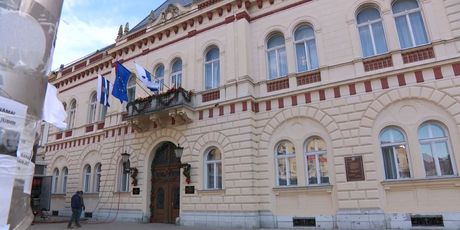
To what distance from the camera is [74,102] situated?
23578 mm

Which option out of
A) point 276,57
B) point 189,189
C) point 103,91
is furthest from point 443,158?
point 103,91

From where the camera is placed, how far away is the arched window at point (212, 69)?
1595cm

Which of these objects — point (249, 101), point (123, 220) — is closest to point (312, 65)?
point (249, 101)

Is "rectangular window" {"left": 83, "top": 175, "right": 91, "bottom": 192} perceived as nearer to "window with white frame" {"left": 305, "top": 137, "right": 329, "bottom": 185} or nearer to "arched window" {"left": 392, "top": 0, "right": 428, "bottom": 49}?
"window with white frame" {"left": 305, "top": 137, "right": 329, "bottom": 185}

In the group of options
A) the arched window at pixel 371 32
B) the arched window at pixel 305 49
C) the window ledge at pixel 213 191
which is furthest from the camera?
the arched window at pixel 305 49

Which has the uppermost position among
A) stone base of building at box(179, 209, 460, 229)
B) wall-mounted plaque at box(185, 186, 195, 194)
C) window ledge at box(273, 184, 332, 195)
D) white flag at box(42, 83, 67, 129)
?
white flag at box(42, 83, 67, 129)

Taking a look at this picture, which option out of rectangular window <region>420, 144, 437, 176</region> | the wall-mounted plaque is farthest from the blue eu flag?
rectangular window <region>420, 144, 437, 176</region>

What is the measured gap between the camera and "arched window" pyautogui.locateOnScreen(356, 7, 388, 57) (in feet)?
41.1

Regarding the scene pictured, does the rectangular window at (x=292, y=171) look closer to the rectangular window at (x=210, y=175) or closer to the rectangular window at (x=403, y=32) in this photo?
the rectangular window at (x=210, y=175)

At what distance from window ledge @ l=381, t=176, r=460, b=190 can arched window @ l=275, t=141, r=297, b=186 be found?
11.3 feet

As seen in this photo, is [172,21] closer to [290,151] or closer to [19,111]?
[290,151]

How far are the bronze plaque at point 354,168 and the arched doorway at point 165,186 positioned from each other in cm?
803

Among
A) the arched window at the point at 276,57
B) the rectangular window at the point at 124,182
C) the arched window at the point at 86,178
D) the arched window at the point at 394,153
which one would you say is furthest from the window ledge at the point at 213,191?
the arched window at the point at 86,178

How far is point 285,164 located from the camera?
13.2 meters
